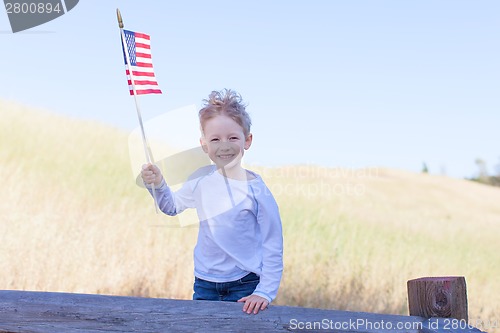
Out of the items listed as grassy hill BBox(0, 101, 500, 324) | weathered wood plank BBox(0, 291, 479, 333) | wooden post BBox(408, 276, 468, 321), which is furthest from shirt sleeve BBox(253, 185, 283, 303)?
grassy hill BBox(0, 101, 500, 324)

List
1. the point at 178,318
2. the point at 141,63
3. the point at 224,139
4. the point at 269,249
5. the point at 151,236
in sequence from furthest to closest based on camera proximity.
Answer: the point at 151,236, the point at 141,63, the point at 224,139, the point at 269,249, the point at 178,318

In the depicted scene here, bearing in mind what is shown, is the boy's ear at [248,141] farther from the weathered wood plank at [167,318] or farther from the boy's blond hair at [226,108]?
the weathered wood plank at [167,318]

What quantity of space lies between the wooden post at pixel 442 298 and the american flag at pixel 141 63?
1675 millimetres

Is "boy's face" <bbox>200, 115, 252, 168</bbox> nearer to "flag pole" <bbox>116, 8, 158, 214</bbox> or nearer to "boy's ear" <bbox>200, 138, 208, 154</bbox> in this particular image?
"boy's ear" <bbox>200, 138, 208, 154</bbox>

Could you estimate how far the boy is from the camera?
293 centimetres

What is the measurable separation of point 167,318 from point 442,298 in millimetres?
1237

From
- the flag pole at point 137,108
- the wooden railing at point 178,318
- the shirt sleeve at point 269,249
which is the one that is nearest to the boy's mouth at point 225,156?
the shirt sleeve at point 269,249

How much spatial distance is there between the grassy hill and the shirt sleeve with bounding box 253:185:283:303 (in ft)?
14.6

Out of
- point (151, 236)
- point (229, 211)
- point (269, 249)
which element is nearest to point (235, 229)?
point (229, 211)

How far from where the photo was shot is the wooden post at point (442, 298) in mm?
2843

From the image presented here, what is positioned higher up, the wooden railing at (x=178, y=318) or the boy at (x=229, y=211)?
the boy at (x=229, y=211)

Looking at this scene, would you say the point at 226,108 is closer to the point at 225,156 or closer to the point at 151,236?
the point at 225,156

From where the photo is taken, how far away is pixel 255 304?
107 inches

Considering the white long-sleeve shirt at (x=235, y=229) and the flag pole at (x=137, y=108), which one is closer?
the white long-sleeve shirt at (x=235, y=229)
